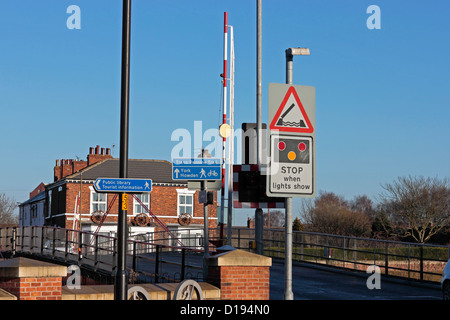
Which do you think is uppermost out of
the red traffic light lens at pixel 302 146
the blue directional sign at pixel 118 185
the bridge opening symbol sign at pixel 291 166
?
the red traffic light lens at pixel 302 146

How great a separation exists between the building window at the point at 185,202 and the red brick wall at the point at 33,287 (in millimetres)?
48458

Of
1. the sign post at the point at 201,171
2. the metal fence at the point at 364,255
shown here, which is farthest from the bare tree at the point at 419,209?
the sign post at the point at 201,171

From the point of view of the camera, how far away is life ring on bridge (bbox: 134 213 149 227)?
5466cm

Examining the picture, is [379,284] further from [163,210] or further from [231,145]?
[163,210]

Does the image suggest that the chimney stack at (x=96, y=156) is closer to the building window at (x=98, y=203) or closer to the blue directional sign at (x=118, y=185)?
the building window at (x=98, y=203)

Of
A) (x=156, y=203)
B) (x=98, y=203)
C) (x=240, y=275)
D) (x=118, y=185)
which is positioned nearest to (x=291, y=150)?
(x=118, y=185)

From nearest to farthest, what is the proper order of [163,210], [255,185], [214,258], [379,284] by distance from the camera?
[214,258] < [255,185] < [379,284] < [163,210]

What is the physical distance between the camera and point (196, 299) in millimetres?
10445

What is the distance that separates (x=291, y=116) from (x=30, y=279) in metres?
4.16

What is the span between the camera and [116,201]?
5762 cm

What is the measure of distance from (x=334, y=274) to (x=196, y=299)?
41.2ft

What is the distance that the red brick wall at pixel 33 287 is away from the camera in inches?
351
